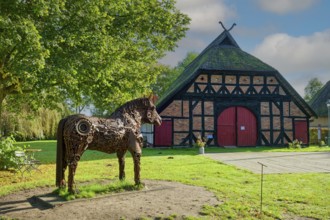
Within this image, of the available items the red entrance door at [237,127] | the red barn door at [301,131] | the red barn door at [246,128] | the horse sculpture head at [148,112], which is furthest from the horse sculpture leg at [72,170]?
the red barn door at [301,131]

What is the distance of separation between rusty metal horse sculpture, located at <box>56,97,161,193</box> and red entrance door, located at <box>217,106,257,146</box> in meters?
16.8

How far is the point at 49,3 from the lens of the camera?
31.4ft

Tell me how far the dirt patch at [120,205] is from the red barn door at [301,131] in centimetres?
1983

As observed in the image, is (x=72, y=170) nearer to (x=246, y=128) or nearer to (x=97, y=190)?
(x=97, y=190)

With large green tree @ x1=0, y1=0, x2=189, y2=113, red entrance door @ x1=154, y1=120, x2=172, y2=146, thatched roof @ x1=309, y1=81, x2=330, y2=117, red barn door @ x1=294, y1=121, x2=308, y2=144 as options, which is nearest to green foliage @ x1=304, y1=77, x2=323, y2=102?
thatched roof @ x1=309, y1=81, x2=330, y2=117

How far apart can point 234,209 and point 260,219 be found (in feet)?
2.00

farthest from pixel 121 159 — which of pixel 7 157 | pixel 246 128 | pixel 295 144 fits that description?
pixel 295 144

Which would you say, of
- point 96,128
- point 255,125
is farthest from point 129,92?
point 255,125

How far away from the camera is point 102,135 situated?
771 cm

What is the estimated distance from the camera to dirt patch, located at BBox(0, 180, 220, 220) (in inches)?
244

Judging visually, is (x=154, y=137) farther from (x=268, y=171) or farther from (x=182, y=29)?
(x=268, y=171)

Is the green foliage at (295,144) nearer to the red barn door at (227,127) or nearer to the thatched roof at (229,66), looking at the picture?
the thatched roof at (229,66)

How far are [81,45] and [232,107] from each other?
16.0 meters

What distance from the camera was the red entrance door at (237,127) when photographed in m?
25.0
